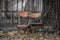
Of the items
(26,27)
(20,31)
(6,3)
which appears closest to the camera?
(26,27)

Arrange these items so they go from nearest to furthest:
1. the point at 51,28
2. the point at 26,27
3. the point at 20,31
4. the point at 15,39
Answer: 1. the point at 15,39
2. the point at 26,27
3. the point at 20,31
4. the point at 51,28

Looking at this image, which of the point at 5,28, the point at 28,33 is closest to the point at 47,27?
the point at 28,33

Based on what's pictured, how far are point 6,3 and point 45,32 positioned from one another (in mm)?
4465

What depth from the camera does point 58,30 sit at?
10602mm

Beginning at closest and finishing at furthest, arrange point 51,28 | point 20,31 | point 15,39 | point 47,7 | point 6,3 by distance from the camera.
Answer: point 15,39 < point 20,31 < point 51,28 < point 47,7 < point 6,3

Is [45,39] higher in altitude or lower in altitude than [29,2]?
lower

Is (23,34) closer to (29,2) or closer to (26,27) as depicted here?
(26,27)

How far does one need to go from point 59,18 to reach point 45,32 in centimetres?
108

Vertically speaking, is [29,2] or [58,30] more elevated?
[29,2]

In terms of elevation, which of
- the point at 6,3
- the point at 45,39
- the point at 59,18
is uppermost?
the point at 6,3

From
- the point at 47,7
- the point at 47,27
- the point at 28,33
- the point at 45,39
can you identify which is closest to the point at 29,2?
the point at 47,7

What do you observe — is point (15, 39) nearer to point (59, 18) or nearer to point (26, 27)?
point (26, 27)

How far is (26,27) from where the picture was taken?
9711 mm

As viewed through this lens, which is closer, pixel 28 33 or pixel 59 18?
pixel 28 33
